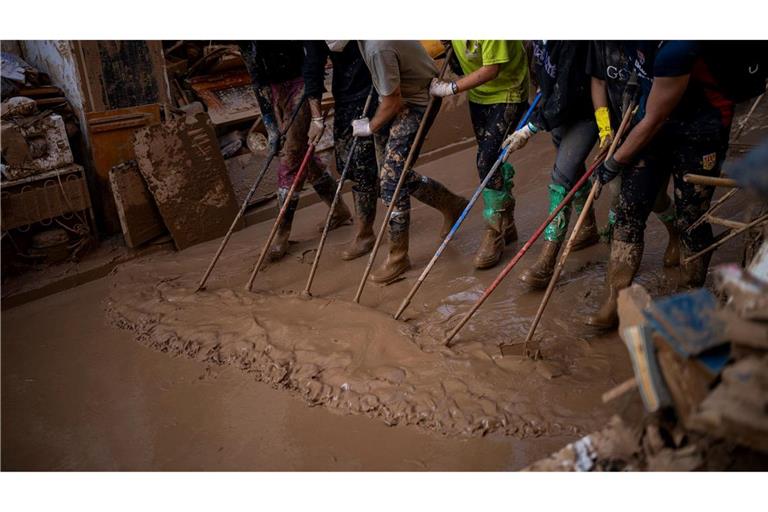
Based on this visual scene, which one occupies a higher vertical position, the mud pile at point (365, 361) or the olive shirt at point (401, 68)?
the olive shirt at point (401, 68)

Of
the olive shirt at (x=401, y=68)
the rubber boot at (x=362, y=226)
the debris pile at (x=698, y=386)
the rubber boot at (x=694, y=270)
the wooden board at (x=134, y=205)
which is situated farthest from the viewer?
the wooden board at (x=134, y=205)

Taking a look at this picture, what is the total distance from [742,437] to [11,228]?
458cm

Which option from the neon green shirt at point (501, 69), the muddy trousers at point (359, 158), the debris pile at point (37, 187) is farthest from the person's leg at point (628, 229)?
the debris pile at point (37, 187)

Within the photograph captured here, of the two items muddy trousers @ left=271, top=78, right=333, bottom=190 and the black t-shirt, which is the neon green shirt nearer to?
the black t-shirt

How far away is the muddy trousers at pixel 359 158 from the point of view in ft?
14.4

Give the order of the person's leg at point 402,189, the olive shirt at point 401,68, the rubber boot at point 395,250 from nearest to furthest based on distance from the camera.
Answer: the olive shirt at point 401,68, the person's leg at point 402,189, the rubber boot at point 395,250

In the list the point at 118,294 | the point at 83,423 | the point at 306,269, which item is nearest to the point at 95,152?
the point at 118,294

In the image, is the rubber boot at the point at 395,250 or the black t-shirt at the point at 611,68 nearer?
the black t-shirt at the point at 611,68

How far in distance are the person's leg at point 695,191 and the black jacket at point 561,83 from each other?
62 cm

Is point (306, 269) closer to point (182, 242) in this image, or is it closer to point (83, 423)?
point (182, 242)

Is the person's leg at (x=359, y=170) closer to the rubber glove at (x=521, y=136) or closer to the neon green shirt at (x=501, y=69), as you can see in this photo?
the neon green shirt at (x=501, y=69)

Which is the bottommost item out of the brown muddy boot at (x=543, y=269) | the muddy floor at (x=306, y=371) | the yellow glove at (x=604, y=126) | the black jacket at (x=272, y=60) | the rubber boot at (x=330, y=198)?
the muddy floor at (x=306, y=371)

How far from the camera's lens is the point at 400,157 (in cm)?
406

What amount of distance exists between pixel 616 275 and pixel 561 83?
999 millimetres
